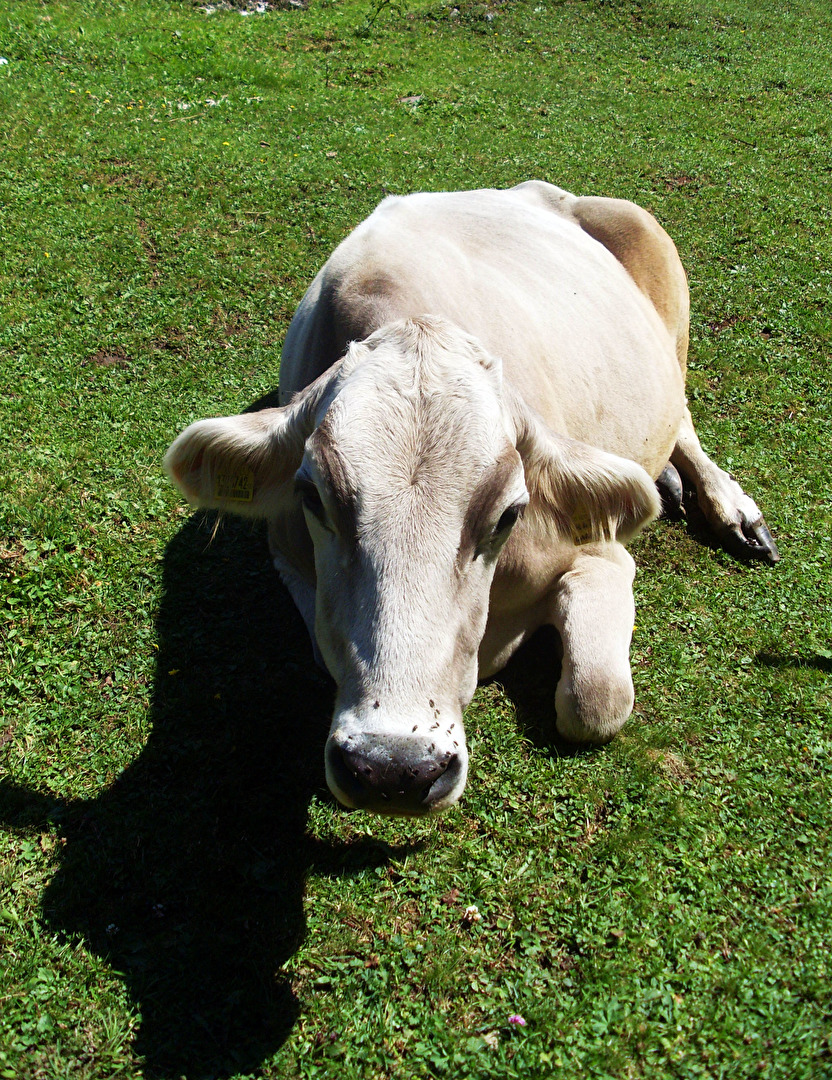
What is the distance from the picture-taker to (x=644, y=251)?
6.13 metres

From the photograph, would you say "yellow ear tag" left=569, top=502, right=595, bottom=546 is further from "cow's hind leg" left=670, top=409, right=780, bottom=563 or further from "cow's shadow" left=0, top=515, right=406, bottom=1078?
"cow's hind leg" left=670, top=409, right=780, bottom=563

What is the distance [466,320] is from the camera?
4.15 meters

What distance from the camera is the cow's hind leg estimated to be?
514 cm

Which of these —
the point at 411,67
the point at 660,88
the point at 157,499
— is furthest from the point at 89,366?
the point at 660,88

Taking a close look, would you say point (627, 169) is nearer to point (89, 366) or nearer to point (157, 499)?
point (89, 366)

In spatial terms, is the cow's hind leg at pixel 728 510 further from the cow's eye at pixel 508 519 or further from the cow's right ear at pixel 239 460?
the cow's right ear at pixel 239 460

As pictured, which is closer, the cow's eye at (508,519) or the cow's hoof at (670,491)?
the cow's eye at (508,519)

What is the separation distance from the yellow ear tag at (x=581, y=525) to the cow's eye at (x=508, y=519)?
2.16ft

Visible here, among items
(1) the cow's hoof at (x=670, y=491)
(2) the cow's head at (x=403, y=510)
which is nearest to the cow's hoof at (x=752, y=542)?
(1) the cow's hoof at (x=670, y=491)

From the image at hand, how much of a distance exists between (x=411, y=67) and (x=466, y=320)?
11019 mm

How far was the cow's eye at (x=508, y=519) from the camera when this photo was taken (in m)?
2.96

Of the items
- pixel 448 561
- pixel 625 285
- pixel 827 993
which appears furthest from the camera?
pixel 625 285

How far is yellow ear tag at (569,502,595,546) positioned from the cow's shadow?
1.40 metres

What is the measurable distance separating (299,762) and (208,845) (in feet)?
1.78
